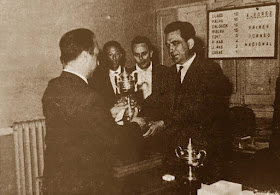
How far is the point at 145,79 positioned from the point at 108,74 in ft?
1.59

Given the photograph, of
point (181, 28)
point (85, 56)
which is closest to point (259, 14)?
point (181, 28)

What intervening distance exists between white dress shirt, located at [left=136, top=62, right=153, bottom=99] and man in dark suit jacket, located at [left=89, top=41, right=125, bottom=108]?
0.24 m

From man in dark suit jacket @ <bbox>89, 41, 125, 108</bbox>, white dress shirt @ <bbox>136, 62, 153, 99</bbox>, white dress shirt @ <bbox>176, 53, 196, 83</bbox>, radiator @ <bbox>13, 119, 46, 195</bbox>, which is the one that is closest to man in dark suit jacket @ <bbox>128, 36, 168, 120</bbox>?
white dress shirt @ <bbox>136, 62, 153, 99</bbox>

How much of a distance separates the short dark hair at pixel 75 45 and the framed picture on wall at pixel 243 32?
2.79 meters

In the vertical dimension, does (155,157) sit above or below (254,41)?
below

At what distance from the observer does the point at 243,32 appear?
4527 mm

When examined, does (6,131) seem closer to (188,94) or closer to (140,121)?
(140,121)

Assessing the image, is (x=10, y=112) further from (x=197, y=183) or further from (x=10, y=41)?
(x=197, y=183)

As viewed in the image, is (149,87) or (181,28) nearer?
(181,28)

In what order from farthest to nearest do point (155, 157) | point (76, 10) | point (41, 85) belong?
point (76, 10)
point (41, 85)
point (155, 157)

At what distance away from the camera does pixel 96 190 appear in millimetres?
1935

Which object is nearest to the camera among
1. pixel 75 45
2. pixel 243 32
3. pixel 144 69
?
pixel 75 45

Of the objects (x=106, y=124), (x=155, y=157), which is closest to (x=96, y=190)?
(x=106, y=124)

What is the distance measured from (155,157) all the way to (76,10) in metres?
2.71
